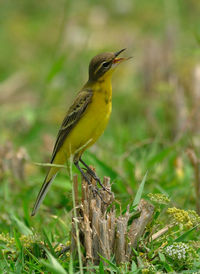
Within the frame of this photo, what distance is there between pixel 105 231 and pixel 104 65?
1750mm

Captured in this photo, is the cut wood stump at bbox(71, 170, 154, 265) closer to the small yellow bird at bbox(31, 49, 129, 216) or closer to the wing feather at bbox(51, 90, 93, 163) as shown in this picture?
the small yellow bird at bbox(31, 49, 129, 216)

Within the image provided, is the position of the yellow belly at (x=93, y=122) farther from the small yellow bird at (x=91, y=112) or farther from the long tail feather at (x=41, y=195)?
the long tail feather at (x=41, y=195)

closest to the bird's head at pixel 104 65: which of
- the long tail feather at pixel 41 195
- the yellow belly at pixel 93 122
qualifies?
the yellow belly at pixel 93 122

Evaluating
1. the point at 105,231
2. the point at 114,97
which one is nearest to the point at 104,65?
the point at 105,231

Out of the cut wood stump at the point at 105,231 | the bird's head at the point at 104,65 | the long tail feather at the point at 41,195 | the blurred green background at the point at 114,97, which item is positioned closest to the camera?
the cut wood stump at the point at 105,231

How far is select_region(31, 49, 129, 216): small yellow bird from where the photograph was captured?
196 inches

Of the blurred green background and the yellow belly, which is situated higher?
the yellow belly

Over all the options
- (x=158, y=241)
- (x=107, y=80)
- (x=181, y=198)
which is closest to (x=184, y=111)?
(x=181, y=198)

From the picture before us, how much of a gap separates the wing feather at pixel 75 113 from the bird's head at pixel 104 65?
177 mm

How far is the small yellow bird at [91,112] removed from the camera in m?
4.97

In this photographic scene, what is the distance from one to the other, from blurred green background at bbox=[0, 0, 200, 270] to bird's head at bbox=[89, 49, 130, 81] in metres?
0.75

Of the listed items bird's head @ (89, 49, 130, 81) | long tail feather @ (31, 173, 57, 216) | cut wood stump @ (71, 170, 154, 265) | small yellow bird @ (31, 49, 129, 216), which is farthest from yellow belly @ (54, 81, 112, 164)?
cut wood stump @ (71, 170, 154, 265)

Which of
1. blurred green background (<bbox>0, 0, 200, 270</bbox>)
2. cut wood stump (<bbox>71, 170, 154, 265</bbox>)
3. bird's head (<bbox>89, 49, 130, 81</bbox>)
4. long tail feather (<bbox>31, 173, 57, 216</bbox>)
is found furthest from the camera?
blurred green background (<bbox>0, 0, 200, 270</bbox>)

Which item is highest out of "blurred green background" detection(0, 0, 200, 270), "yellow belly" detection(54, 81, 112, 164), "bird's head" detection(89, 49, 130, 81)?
"bird's head" detection(89, 49, 130, 81)
